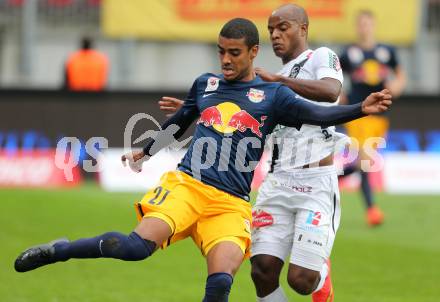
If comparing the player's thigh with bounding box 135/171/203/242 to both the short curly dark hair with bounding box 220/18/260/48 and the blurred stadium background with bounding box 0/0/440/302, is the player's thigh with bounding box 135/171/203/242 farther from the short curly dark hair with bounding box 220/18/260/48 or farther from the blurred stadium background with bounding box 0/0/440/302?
the blurred stadium background with bounding box 0/0/440/302

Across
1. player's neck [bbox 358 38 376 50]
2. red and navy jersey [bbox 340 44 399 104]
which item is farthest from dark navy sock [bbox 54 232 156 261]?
player's neck [bbox 358 38 376 50]

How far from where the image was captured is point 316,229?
794 cm

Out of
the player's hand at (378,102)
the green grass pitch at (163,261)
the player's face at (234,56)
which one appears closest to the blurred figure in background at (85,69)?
the green grass pitch at (163,261)

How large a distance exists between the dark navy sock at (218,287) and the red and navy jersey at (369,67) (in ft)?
26.0

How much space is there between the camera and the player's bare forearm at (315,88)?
303 inches

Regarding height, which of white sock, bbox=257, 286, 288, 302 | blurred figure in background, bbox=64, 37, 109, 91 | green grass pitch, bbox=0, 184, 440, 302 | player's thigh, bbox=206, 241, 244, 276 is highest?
player's thigh, bbox=206, 241, 244, 276

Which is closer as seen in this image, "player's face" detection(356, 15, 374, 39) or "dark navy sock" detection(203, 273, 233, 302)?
"dark navy sock" detection(203, 273, 233, 302)

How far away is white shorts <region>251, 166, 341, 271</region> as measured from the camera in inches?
311

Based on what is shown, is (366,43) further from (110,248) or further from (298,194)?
(110,248)

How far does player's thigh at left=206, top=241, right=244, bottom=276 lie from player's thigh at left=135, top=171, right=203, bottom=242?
275 millimetres

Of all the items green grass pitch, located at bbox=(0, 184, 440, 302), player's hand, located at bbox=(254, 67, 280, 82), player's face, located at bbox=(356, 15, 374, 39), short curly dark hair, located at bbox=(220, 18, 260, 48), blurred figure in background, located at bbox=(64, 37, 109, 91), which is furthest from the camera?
blurred figure in background, located at bbox=(64, 37, 109, 91)

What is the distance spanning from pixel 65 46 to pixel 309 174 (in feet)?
56.1

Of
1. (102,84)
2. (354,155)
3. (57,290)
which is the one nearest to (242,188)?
(57,290)

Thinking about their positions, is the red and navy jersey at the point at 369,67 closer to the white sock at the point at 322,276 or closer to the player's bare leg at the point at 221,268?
the white sock at the point at 322,276
